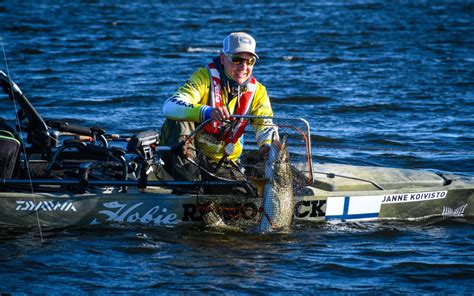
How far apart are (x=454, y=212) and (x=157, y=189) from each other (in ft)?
10.9

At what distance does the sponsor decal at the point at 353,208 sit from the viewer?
9688 millimetres

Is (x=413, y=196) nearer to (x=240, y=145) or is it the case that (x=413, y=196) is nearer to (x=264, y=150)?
(x=264, y=150)

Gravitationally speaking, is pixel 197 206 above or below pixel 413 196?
above

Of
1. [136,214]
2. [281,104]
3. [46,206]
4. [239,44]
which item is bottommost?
[281,104]

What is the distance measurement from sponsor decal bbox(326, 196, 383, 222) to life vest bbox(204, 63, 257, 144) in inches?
47.5

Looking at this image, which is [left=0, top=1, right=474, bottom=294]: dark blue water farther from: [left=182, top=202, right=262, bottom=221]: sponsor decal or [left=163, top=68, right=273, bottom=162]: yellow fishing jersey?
[left=163, top=68, right=273, bottom=162]: yellow fishing jersey

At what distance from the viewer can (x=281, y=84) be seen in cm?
1989

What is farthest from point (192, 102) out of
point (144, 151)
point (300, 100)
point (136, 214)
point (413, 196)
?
point (300, 100)

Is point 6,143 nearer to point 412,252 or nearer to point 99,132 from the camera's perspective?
point 99,132

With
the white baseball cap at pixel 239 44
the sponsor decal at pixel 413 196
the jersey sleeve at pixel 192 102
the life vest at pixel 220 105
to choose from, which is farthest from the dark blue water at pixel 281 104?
the white baseball cap at pixel 239 44

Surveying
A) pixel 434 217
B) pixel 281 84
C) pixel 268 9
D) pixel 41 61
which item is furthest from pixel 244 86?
pixel 268 9

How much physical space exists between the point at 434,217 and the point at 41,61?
14224 mm

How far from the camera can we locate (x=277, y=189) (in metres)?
8.91

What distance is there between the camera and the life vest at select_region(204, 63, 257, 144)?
368 inches
